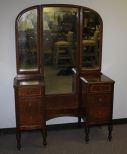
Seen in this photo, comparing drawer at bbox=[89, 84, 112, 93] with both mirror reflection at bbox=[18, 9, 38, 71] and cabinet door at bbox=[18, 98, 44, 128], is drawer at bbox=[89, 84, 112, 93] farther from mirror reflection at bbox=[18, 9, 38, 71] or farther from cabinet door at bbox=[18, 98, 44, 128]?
mirror reflection at bbox=[18, 9, 38, 71]

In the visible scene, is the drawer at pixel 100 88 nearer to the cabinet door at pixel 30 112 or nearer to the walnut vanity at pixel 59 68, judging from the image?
the walnut vanity at pixel 59 68

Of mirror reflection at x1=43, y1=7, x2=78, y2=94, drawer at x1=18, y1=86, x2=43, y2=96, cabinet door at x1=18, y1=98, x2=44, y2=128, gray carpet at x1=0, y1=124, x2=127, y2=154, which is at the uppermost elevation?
mirror reflection at x1=43, y1=7, x2=78, y2=94

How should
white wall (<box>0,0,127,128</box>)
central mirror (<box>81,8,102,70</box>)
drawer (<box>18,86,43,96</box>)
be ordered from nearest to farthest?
A: drawer (<box>18,86,43,96</box>)
white wall (<box>0,0,127,128</box>)
central mirror (<box>81,8,102,70</box>)

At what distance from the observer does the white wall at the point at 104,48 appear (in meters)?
3.04

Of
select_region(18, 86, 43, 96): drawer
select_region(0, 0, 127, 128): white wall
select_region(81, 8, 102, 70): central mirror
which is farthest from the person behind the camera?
select_region(81, 8, 102, 70): central mirror

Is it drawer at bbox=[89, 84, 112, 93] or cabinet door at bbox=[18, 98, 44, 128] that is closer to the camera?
cabinet door at bbox=[18, 98, 44, 128]

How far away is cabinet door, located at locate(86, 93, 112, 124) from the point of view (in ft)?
10.1

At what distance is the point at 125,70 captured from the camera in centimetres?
357

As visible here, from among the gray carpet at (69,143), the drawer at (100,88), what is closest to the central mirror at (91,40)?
the drawer at (100,88)

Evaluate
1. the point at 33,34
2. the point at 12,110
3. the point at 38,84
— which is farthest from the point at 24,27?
the point at 12,110

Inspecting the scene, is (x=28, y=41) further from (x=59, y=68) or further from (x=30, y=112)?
(x=30, y=112)

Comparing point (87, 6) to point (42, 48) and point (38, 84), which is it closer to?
point (42, 48)

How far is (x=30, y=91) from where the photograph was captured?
2900 millimetres

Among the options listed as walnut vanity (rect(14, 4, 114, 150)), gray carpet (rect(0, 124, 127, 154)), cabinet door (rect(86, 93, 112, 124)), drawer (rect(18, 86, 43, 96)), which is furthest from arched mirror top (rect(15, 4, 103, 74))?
gray carpet (rect(0, 124, 127, 154))
